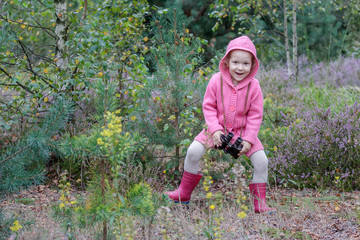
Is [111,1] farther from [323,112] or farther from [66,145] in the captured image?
[66,145]

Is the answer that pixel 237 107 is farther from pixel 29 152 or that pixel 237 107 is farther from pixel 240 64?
pixel 29 152

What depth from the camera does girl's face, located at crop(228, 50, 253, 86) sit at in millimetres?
3523

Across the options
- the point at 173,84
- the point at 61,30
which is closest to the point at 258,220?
the point at 173,84

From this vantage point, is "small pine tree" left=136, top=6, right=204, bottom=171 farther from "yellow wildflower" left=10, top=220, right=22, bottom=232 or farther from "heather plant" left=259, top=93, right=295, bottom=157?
"yellow wildflower" left=10, top=220, right=22, bottom=232

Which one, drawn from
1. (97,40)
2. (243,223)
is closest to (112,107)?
(243,223)

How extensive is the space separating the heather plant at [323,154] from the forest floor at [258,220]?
171mm

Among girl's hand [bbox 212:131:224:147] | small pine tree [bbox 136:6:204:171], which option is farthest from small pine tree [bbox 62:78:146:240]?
small pine tree [bbox 136:6:204:171]

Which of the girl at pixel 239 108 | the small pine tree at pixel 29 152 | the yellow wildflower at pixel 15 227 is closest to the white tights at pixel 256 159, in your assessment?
the girl at pixel 239 108

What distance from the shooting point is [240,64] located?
3525mm

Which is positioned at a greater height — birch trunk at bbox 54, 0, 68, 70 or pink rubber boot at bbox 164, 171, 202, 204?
birch trunk at bbox 54, 0, 68, 70

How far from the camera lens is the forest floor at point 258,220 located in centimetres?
291

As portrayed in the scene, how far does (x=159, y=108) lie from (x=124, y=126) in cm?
47

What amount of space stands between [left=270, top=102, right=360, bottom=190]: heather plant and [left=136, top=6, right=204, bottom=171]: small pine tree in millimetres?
1054

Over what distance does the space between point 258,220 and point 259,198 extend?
29 cm
